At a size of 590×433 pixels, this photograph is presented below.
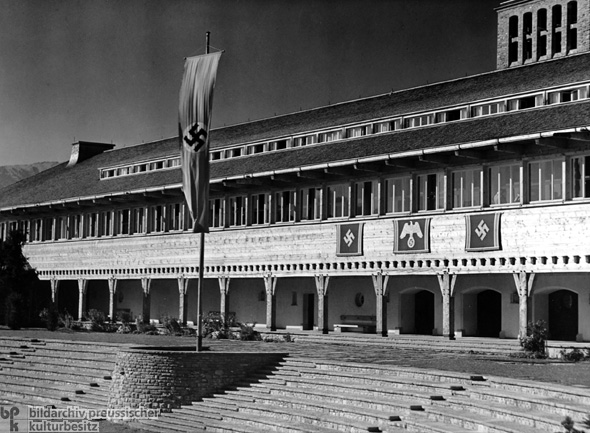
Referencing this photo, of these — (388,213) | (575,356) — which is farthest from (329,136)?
(575,356)

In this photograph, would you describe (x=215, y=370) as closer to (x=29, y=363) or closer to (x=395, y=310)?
(x=29, y=363)

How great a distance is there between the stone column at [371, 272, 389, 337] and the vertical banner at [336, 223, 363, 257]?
1.42m

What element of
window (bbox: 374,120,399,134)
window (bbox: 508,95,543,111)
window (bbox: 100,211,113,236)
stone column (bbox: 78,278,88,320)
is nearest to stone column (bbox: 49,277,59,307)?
stone column (bbox: 78,278,88,320)

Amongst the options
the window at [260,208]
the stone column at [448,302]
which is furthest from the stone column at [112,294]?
the stone column at [448,302]

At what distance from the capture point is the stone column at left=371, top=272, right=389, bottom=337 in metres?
36.2

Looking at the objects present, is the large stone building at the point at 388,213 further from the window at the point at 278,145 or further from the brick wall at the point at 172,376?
the brick wall at the point at 172,376

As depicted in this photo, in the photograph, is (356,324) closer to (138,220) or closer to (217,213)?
(217,213)

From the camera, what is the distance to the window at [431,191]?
34.6 meters

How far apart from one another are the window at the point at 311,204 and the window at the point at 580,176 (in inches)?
476

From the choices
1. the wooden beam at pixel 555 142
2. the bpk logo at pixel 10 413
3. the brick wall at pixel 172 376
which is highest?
the wooden beam at pixel 555 142

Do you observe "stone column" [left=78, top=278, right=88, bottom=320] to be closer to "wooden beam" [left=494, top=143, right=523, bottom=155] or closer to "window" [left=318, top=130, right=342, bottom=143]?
"window" [left=318, top=130, right=342, bottom=143]

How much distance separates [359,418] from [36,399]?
11791mm

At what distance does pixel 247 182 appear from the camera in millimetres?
41938

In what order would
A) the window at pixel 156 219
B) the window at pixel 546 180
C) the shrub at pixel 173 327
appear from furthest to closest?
the window at pixel 156 219 → the shrub at pixel 173 327 → the window at pixel 546 180
